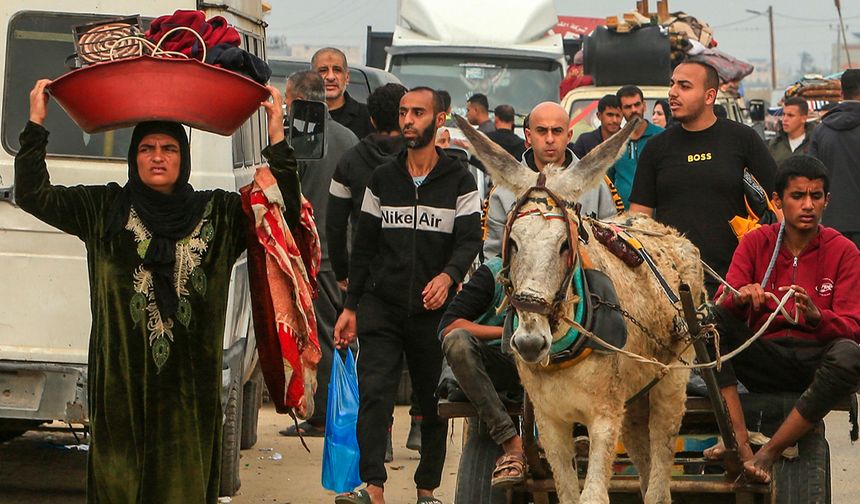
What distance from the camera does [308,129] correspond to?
8141 mm

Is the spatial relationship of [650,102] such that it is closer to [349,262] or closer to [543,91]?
[543,91]

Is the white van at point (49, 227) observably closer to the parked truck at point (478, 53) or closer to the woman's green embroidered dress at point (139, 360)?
the woman's green embroidered dress at point (139, 360)

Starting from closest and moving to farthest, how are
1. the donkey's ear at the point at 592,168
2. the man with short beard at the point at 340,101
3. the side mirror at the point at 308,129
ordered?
1. the donkey's ear at the point at 592,168
2. the side mirror at the point at 308,129
3. the man with short beard at the point at 340,101

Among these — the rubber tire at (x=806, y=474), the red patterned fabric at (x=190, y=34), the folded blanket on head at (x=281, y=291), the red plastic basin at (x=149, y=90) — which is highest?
the red patterned fabric at (x=190, y=34)

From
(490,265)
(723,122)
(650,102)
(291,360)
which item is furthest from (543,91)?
(291,360)

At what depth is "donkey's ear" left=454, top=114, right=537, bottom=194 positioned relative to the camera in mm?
5984

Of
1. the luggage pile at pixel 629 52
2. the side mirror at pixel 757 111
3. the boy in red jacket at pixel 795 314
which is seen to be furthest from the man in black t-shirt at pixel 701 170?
the side mirror at pixel 757 111

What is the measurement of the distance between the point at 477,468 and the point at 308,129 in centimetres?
233

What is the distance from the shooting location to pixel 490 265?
263 inches

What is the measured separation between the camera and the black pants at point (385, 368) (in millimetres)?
7688

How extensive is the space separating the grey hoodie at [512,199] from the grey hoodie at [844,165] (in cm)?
449

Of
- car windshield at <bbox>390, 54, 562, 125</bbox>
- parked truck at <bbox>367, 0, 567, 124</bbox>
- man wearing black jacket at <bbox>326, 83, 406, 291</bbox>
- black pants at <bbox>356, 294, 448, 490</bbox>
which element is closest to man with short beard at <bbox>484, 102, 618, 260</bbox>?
black pants at <bbox>356, 294, 448, 490</bbox>

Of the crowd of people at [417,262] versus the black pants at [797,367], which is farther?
the black pants at [797,367]

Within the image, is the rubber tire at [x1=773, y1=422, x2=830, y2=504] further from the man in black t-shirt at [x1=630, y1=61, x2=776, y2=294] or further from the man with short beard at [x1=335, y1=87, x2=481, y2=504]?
the man with short beard at [x1=335, y1=87, x2=481, y2=504]
